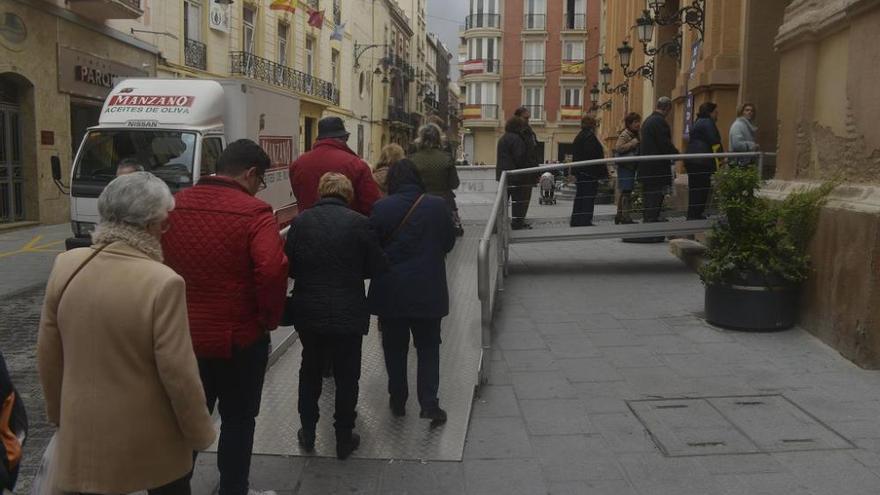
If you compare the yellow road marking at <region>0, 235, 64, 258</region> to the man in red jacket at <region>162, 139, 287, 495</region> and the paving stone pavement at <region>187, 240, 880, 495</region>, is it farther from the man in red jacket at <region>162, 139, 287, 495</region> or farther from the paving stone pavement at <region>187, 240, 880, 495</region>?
the man in red jacket at <region>162, 139, 287, 495</region>

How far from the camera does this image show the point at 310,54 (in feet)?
124

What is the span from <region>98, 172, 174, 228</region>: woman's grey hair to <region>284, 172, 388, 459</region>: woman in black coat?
154cm

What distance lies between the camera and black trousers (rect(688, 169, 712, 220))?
991cm

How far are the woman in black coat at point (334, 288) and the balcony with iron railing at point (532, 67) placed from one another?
197 feet

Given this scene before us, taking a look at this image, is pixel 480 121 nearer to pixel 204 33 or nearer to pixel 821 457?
pixel 204 33

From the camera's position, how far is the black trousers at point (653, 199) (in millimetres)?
10273

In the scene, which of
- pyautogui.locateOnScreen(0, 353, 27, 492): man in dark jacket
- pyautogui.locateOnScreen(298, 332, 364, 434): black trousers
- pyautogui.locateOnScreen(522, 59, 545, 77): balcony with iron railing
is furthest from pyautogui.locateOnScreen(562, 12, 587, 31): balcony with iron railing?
pyautogui.locateOnScreen(0, 353, 27, 492): man in dark jacket

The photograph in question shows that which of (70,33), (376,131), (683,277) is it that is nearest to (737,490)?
(683,277)

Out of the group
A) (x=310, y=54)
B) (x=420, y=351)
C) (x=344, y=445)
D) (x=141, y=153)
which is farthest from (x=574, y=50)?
(x=344, y=445)

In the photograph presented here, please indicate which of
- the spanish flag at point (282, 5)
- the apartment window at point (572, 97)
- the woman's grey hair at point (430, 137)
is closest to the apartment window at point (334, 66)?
the spanish flag at point (282, 5)

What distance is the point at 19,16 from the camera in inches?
649

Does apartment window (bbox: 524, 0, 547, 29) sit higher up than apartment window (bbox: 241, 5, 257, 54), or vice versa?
apartment window (bbox: 524, 0, 547, 29)

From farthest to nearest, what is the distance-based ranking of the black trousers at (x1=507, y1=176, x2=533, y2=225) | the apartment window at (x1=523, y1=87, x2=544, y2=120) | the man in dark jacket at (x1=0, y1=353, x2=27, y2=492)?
the apartment window at (x1=523, y1=87, x2=544, y2=120)
the black trousers at (x1=507, y1=176, x2=533, y2=225)
the man in dark jacket at (x1=0, y1=353, x2=27, y2=492)

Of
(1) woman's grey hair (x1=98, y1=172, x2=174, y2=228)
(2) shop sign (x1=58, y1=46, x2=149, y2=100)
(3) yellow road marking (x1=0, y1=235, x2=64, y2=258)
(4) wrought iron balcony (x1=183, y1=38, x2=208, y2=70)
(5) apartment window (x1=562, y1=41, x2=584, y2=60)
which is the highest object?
(5) apartment window (x1=562, y1=41, x2=584, y2=60)
